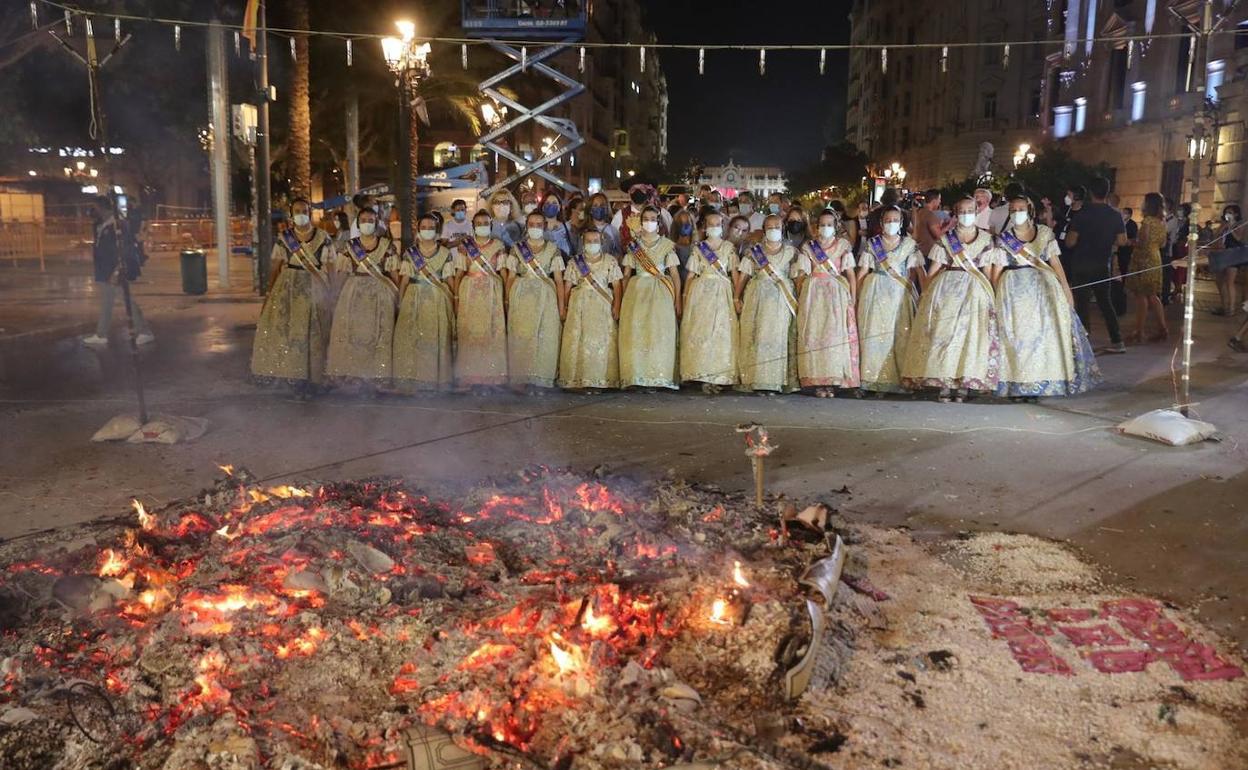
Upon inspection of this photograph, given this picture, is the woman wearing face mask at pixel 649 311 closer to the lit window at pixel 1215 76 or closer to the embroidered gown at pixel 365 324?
the embroidered gown at pixel 365 324

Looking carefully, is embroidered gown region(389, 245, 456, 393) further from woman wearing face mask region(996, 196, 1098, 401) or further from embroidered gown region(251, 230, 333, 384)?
woman wearing face mask region(996, 196, 1098, 401)

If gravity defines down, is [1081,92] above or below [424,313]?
above

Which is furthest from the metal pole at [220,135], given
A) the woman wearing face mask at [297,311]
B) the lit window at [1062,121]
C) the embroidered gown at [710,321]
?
the lit window at [1062,121]

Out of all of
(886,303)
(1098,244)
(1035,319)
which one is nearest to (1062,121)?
(1098,244)

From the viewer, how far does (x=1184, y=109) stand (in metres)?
30.5

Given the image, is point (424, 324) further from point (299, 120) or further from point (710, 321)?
point (299, 120)

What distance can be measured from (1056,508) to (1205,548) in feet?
2.99

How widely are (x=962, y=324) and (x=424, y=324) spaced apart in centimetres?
514

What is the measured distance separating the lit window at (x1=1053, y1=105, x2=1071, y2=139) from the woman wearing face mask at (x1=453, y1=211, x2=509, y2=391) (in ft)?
126

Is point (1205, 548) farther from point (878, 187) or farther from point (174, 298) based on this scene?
point (878, 187)

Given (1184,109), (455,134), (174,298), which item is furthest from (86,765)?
(455,134)

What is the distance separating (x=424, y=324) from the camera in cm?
970

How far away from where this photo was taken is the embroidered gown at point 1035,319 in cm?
909

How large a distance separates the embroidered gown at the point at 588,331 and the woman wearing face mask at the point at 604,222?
24.7 inches
